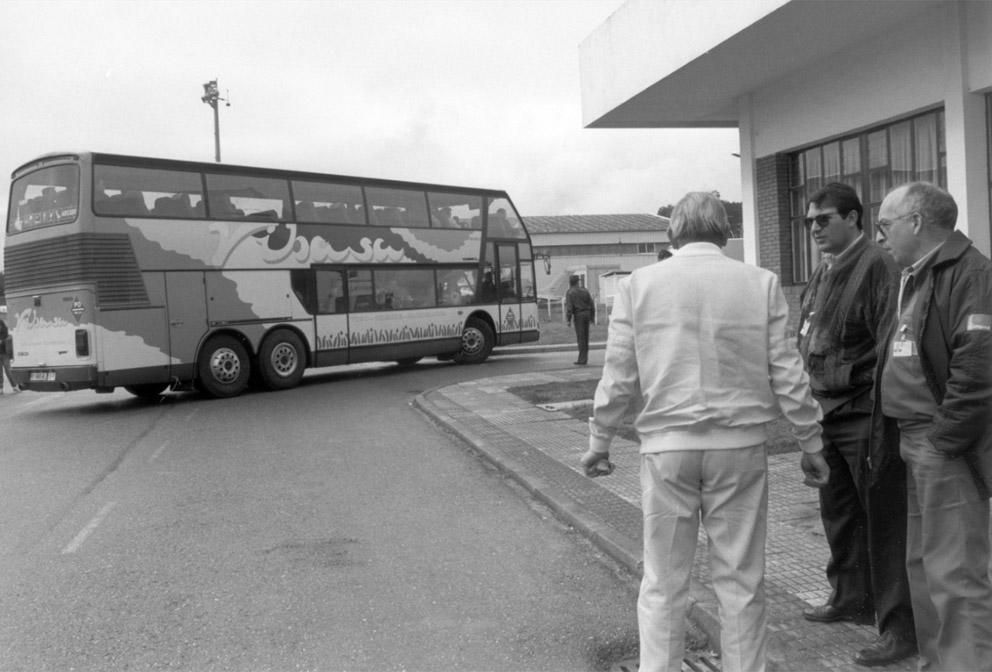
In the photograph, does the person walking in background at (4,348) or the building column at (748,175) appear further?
the person walking in background at (4,348)

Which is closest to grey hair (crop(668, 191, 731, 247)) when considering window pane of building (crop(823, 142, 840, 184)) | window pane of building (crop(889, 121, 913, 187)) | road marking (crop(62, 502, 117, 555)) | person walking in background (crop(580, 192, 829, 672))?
person walking in background (crop(580, 192, 829, 672))

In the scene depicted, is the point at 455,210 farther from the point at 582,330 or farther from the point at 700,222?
the point at 700,222

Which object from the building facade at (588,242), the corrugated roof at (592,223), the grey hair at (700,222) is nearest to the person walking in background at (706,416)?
the grey hair at (700,222)

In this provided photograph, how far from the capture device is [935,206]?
11.4 feet

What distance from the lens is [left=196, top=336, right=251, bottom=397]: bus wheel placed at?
15305 mm

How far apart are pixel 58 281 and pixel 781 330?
13.2 metres

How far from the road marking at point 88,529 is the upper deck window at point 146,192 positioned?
305 inches

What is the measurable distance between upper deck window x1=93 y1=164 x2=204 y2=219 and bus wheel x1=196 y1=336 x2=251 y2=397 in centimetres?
222

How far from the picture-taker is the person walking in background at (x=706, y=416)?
10.8ft

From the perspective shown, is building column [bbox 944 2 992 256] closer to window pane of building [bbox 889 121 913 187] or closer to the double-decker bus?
window pane of building [bbox 889 121 913 187]

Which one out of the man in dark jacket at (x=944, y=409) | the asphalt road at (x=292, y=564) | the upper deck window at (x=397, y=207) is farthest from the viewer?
the upper deck window at (x=397, y=207)

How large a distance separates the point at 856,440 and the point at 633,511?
2595mm

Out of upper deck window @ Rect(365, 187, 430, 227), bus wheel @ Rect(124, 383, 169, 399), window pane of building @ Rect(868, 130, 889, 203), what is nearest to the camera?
window pane of building @ Rect(868, 130, 889, 203)

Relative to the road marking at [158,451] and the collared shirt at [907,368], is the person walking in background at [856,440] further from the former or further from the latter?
the road marking at [158,451]
